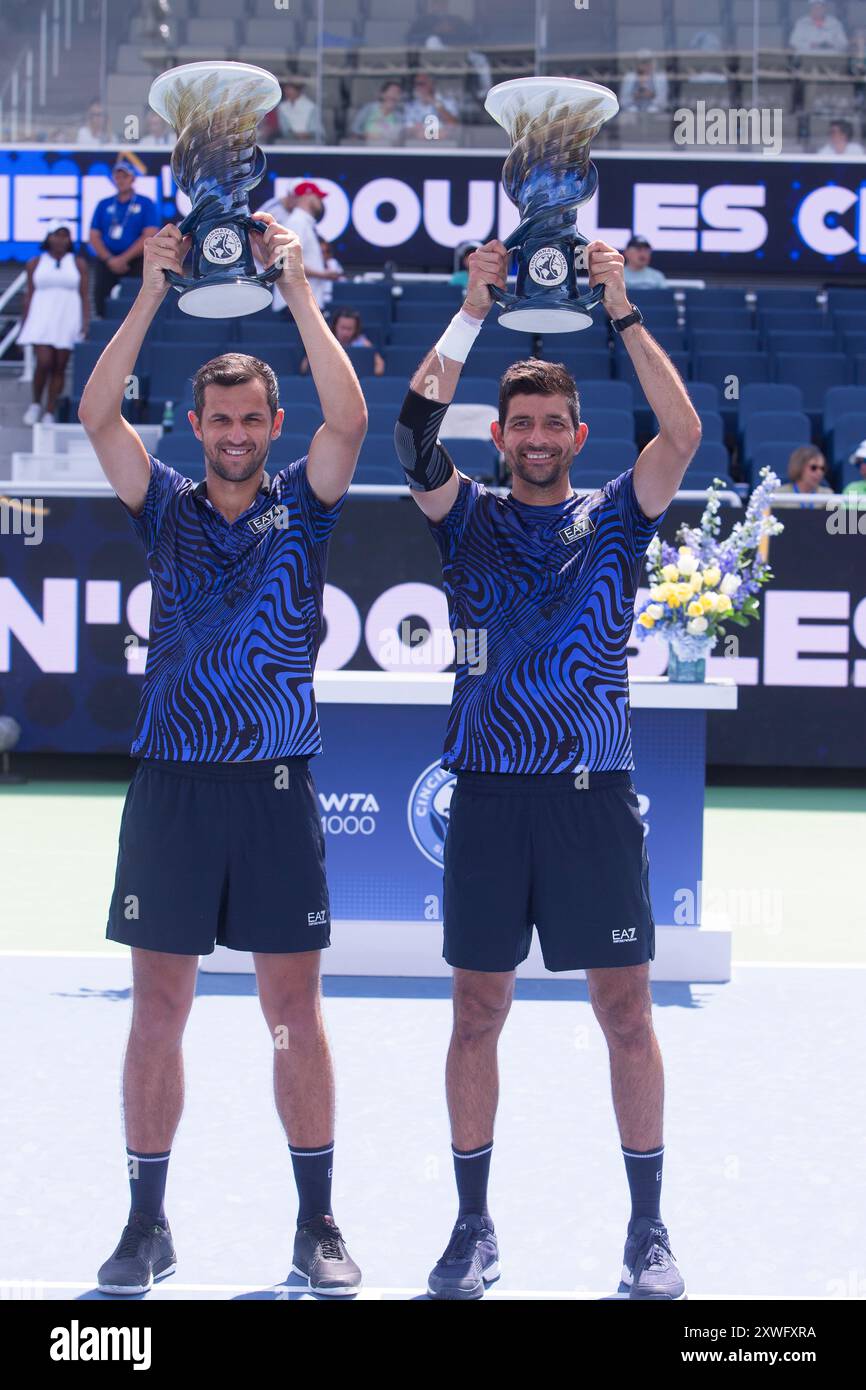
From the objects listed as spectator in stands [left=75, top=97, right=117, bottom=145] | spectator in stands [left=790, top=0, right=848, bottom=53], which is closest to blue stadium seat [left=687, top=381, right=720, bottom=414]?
spectator in stands [left=790, top=0, right=848, bottom=53]

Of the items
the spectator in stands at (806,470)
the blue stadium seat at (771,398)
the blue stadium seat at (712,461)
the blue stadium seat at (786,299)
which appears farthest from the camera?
the blue stadium seat at (786,299)

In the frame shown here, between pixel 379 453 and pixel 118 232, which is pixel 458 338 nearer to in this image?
pixel 379 453

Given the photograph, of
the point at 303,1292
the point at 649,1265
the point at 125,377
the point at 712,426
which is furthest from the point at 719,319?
the point at 303,1292

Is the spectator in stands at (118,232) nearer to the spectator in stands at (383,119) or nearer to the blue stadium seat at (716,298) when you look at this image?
the spectator in stands at (383,119)

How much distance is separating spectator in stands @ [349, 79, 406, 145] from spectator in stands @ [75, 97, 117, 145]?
2.42 meters

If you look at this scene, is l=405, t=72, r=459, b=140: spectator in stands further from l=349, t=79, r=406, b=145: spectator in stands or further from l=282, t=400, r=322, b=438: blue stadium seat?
l=282, t=400, r=322, b=438: blue stadium seat

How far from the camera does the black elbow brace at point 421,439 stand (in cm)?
351

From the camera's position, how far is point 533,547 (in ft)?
11.7

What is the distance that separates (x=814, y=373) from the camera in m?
13.2

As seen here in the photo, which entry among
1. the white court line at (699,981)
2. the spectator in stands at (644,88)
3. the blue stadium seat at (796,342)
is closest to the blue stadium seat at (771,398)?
the blue stadium seat at (796,342)

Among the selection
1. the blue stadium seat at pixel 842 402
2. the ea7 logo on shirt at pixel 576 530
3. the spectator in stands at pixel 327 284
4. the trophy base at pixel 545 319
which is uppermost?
the spectator in stands at pixel 327 284

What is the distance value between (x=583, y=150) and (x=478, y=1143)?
2.24 m

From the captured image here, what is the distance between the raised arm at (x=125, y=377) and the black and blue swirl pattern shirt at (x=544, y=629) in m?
0.73

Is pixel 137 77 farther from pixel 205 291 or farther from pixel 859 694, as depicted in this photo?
pixel 205 291
